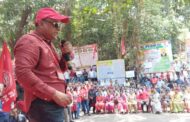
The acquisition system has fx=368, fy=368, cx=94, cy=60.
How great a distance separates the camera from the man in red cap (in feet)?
7.89

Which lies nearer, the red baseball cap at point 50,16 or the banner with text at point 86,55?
the red baseball cap at point 50,16

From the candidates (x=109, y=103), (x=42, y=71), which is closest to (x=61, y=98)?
(x=42, y=71)

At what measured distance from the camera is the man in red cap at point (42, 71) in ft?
7.89

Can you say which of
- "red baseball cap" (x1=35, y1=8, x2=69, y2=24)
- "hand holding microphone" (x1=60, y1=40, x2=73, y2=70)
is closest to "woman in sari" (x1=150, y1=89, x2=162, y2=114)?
"hand holding microphone" (x1=60, y1=40, x2=73, y2=70)

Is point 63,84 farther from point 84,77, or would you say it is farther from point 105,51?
point 105,51

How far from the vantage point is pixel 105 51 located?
2392cm

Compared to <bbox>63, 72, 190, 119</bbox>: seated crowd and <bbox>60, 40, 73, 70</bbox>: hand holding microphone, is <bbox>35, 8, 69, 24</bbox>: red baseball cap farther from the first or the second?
<bbox>63, 72, 190, 119</bbox>: seated crowd

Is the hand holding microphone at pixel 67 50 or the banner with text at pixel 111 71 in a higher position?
the hand holding microphone at pixel 67 50

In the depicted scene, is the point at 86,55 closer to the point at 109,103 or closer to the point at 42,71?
the point at 109,103

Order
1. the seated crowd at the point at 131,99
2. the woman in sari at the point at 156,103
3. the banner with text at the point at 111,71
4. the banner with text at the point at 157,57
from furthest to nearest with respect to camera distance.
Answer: the banner with text at the point at 157,57 → the banner with text at the point at 111,71 → the seated crowd at the point at 131,99 → the woman in sari at the point at 156,103

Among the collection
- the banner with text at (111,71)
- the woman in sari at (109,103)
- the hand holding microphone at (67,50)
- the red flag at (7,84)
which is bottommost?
the woman in sari at (109,103)

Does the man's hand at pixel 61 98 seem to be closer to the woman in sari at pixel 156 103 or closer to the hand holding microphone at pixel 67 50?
the hand holding microphone at pixel 67 50

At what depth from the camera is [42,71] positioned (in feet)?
8.34

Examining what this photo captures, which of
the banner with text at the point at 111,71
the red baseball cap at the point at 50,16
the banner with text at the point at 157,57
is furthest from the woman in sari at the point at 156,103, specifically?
the red baseball cap at the point at 50,16
